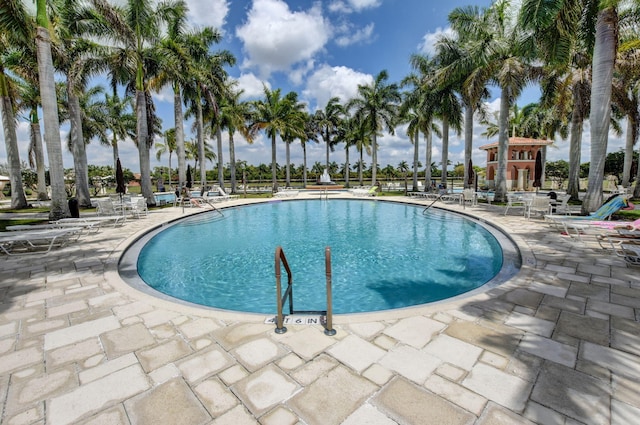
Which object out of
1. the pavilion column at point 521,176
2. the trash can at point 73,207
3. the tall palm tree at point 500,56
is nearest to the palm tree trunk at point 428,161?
the tall palm tree at point 500,56

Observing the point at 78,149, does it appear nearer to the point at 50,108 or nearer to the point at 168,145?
the point at 50,108

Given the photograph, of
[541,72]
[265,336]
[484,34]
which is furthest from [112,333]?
[541,72]

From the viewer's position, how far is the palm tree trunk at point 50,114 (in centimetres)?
1044

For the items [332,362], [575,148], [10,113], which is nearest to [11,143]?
[10,113]

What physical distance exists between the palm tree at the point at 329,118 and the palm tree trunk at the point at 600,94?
26.8 m

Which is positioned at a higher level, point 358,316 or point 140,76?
point 140,76

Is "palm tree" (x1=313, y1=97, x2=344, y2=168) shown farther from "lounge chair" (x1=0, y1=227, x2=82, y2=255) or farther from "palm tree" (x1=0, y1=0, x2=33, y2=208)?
"lounge chair" (x1=0, y1=227, x2=82, y2=255)

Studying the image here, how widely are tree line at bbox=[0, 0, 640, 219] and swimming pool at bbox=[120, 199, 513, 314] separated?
575 cm

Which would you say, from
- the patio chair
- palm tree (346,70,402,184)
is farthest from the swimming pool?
palm tree (346,70,402,184)

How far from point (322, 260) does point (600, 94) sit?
1152 cm

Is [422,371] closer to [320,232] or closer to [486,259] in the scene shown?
[486,259]

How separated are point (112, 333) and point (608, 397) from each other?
16.2 ft

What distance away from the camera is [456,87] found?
2144 cm

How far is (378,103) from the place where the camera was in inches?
1080
